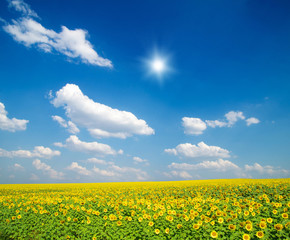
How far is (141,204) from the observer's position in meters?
10.5

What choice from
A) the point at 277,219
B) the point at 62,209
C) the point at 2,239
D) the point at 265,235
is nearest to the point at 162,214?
the point at 265,235

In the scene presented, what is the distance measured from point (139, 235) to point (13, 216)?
6895 mm

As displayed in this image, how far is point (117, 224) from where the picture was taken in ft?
27.1

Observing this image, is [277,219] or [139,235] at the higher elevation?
[277,219]

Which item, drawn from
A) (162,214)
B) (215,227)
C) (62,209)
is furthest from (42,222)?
(215,227)

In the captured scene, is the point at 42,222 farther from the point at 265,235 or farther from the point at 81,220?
the point at 265,235

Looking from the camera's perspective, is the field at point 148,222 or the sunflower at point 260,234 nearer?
the sunflower at point 260,234

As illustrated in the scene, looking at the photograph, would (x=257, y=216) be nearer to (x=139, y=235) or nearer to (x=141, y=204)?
(x=139, y=235)

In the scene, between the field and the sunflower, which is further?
the field

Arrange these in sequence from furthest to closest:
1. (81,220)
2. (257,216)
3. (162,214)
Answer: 1. (81,220)
2. (162,214)
3. (257,216)

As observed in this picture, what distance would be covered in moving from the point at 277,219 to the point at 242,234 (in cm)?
215

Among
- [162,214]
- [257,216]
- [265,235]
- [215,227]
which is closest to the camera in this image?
[265,235]

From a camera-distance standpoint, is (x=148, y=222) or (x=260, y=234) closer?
(x=260, y=234)

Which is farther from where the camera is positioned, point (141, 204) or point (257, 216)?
point (141, 204)
